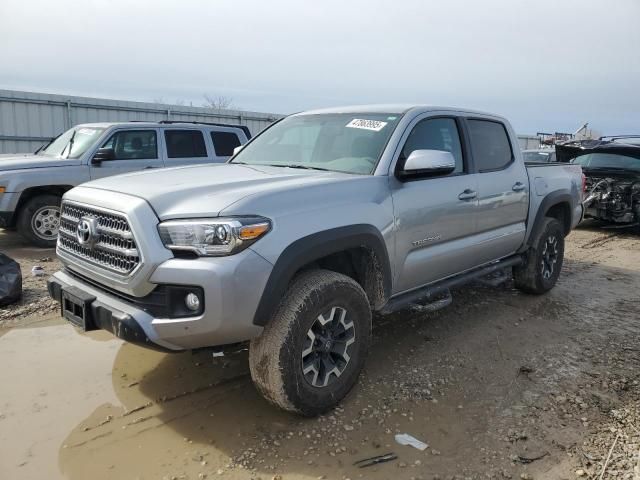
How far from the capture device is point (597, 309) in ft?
17.6

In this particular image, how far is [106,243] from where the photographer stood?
2953mm

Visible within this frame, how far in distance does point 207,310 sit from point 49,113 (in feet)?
41.4

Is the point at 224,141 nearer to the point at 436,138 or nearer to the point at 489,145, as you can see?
the point at 489,145

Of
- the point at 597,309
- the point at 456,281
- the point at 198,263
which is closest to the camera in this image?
the point at 198,263

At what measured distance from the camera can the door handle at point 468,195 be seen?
4113mm

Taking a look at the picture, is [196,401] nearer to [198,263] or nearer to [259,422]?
[259,422]

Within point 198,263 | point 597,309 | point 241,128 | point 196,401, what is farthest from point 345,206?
point 241,128

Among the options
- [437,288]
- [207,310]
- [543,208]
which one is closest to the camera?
[207,310]

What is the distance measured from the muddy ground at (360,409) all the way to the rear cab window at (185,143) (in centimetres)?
429

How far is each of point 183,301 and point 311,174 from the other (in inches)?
50.6

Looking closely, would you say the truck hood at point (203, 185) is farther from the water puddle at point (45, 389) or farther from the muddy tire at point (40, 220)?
the muddy tire at point (40, 220)

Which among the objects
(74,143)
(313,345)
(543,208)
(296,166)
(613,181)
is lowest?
(313,345)

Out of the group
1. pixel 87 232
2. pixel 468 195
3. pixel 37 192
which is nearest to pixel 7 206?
pixel 37 192

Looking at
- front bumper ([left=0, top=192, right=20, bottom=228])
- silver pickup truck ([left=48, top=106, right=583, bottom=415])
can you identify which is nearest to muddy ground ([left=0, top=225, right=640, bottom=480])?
silver pickup truck ([left=48, top=106, right=583, bottom=415])
